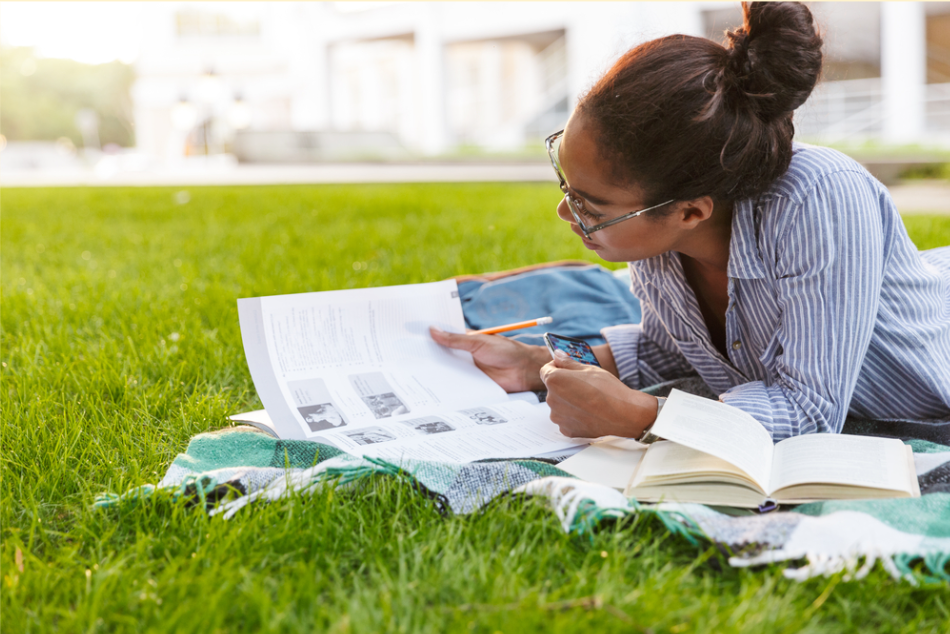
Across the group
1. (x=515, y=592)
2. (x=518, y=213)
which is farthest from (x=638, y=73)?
(x=518, y=213)

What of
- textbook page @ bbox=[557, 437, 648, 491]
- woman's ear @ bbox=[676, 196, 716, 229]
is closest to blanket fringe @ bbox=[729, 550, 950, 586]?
textbook page @ bbox=[557, 437, 648, 491]

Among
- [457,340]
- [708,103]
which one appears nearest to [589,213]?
[708,103]

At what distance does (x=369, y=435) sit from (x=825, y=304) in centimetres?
90

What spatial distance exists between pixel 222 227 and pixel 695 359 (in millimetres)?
3710

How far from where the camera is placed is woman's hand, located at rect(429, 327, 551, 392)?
193 centimetres

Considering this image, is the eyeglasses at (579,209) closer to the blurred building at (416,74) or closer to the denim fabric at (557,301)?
the denim fabric at (557,301)

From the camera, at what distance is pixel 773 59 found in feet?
4.52

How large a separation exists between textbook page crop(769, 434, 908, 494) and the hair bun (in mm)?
599

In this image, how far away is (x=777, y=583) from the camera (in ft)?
3.55

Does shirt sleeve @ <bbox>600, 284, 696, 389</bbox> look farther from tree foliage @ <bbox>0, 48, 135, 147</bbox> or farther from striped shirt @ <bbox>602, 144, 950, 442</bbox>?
tree foliage @ <bbox>0, 48, 135, 147</bbox>

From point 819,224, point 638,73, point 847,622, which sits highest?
point 638,73

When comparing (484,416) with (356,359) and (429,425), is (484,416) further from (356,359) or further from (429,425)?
(356,359)

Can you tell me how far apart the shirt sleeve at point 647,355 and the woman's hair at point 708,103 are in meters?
0.64

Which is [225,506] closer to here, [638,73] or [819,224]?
[638,73]
